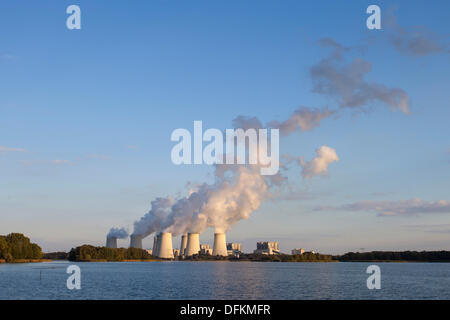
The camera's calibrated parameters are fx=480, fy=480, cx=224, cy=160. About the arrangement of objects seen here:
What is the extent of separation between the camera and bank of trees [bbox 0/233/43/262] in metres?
169

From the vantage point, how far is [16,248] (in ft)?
579

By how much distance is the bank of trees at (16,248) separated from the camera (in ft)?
553
